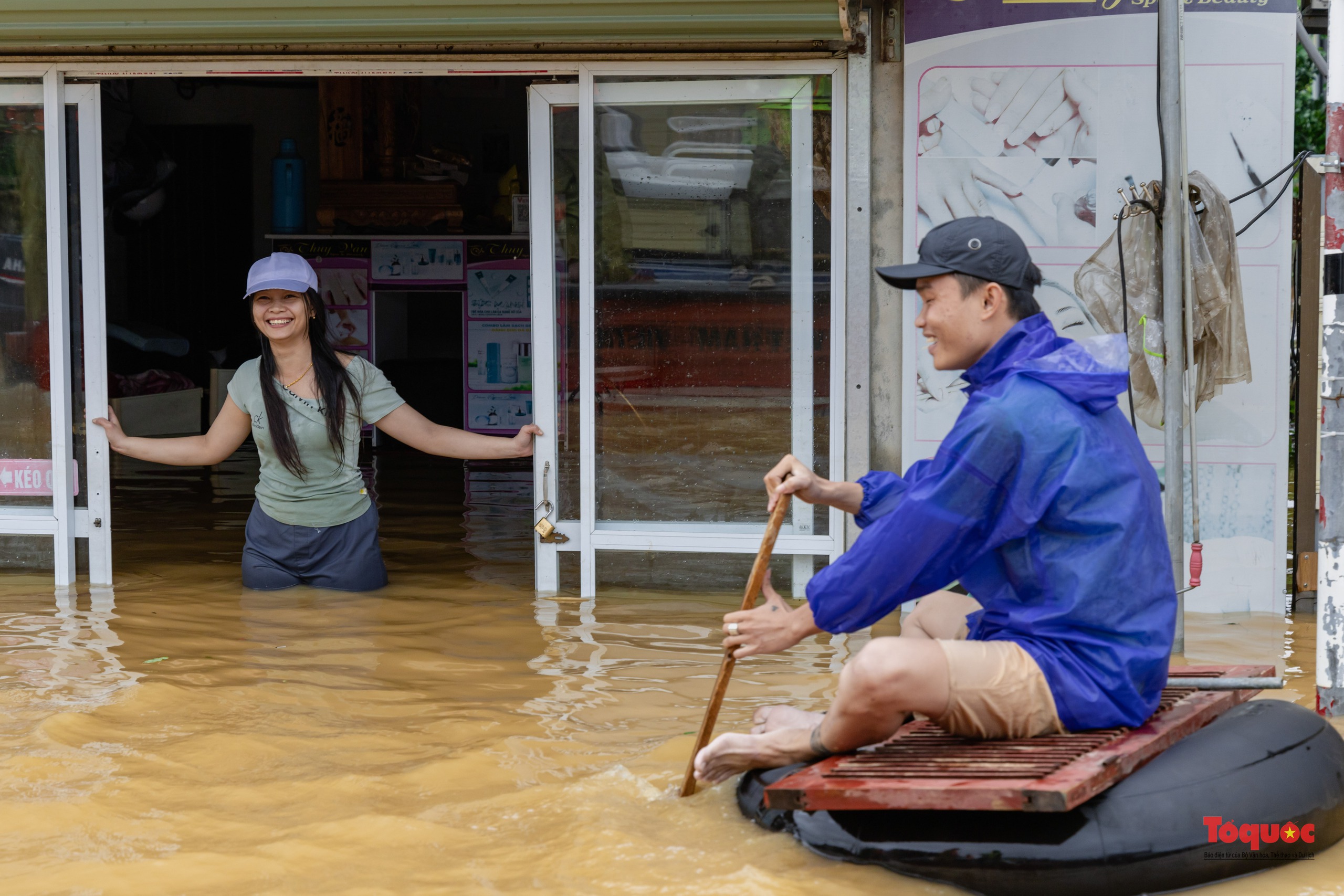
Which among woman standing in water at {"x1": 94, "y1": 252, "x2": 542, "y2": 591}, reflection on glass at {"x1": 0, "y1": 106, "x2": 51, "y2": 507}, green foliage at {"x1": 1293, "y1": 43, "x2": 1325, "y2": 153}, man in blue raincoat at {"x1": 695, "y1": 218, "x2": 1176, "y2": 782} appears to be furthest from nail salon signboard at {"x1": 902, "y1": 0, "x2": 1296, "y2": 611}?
green foliage at {"x1": 1293, "y1": 43, "x2": 1325, "y2": 153}

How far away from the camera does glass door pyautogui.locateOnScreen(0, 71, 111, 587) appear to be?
602 centimetres

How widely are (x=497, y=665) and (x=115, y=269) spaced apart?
9555 mm

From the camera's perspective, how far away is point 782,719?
3281 millimetres

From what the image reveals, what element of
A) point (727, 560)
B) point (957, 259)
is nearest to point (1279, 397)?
point (727, 560)

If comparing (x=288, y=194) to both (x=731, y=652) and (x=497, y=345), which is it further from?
(x=731, y=652)

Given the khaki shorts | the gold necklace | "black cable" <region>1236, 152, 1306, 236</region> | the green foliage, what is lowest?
the khaki shorts

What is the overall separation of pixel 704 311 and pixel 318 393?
1722mm

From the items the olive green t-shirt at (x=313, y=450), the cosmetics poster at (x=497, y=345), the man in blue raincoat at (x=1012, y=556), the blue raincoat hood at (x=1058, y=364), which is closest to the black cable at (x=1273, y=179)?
the blue raincoat hood at (x=1058, y=364)

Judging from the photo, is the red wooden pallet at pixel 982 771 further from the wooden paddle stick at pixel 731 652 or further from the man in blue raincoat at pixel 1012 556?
the wooden paddle stick at pixel 731 652

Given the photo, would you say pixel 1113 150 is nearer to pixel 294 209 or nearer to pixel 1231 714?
pixel 1231 714

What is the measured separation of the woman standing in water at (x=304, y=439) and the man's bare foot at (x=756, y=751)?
2.58 meters

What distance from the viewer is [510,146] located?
41.1 feet

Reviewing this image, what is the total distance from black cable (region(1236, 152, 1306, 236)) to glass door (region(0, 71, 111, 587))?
5063mm

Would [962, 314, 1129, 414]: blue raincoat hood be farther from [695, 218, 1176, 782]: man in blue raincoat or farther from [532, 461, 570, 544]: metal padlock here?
[532, 461, 570, 544]: metal padlock
